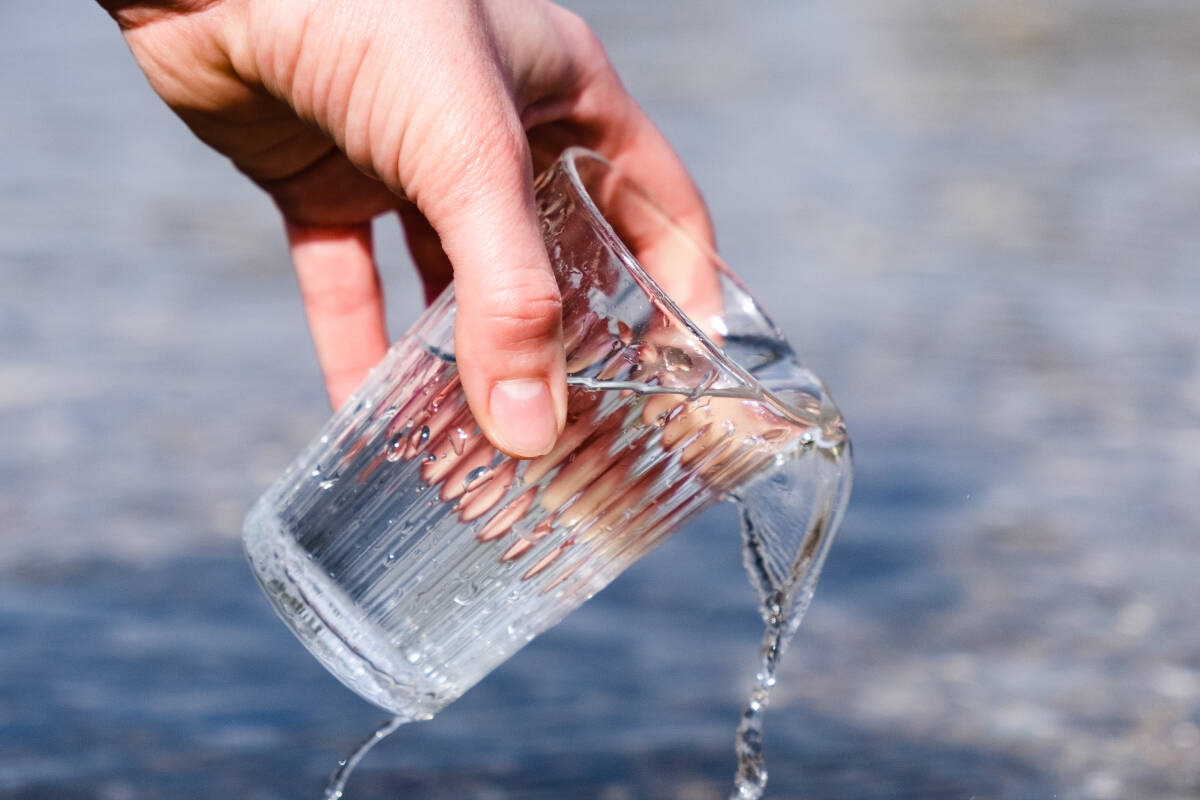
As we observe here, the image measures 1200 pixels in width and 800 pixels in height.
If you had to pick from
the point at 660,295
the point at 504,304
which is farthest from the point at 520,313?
the point at 660,295

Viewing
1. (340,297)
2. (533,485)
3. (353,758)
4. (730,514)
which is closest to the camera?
(533,485)

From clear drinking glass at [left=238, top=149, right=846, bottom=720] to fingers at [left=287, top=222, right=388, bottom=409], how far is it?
671mm

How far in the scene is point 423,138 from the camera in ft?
4.65

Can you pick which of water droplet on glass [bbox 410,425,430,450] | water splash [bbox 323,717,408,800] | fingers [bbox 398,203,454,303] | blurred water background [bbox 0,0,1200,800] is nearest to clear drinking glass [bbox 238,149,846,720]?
water droplet on glass [bbox 410,425,430,450]

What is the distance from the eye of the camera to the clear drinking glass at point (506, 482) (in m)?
1.38

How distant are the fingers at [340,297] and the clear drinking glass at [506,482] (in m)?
0.67

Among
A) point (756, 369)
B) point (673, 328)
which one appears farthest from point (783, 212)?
point (673, 328)

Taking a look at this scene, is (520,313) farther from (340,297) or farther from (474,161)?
(340,297)

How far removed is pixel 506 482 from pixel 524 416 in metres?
0.13

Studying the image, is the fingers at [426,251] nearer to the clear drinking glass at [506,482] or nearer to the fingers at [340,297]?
the fingers at [340,297]

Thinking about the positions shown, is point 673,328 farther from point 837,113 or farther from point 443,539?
point 837,113

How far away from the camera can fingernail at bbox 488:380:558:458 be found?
134 cm

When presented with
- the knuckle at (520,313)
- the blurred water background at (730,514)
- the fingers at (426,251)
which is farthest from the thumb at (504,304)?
the blurred water background at (730,514)

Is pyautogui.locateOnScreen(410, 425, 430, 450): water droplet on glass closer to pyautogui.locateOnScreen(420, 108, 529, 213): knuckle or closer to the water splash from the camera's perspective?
pyautogui.locateOnScreen(420, 108, 529, 213): knuckle
